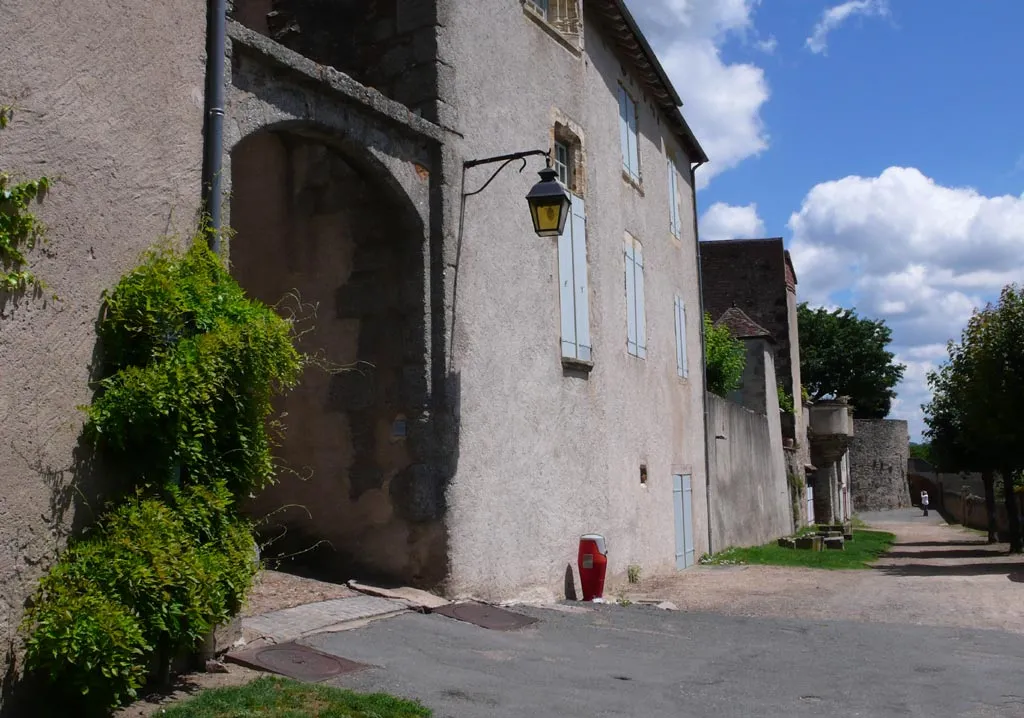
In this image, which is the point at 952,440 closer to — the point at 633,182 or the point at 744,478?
the point at 744,478

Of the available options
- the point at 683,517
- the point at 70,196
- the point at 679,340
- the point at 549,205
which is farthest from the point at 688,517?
the point at 70,196

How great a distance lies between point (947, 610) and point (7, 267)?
348 inches

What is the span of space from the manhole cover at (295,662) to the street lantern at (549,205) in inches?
149

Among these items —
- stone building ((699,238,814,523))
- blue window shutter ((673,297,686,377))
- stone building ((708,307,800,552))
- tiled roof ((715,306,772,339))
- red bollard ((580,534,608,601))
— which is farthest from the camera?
stone building ((699,238,814,523))

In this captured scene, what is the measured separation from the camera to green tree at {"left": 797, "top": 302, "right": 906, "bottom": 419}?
47000mm

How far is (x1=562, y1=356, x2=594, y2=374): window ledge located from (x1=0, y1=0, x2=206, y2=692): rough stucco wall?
4.87m

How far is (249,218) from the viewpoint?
26.9ft

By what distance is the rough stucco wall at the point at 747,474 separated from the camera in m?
16.4

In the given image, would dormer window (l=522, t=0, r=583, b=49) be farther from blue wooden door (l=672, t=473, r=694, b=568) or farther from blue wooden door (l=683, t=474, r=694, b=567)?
blue wooden door (l=683, t=474, r=694, b=567)

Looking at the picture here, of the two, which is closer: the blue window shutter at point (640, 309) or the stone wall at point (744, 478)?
the blue window shutter at point (640, 309)

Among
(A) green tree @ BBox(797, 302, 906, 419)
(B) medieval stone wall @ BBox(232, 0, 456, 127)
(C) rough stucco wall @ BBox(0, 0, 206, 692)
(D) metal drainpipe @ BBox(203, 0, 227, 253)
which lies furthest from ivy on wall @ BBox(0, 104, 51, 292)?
(A) green tree @ BBox(797, 302, 906, 419)

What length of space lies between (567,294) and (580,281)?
1.21 ft

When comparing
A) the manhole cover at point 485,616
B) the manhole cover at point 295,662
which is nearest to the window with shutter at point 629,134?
the manhole cover at point 485,616

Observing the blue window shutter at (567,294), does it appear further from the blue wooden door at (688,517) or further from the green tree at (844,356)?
the green tree at (844,356)
